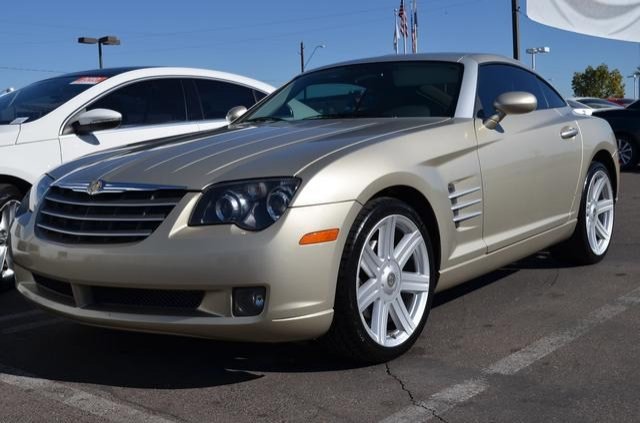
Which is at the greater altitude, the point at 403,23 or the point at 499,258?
the point at 403,23

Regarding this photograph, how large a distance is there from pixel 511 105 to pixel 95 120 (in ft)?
9.26

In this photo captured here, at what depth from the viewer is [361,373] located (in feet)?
11.4

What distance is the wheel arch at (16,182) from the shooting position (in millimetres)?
5333

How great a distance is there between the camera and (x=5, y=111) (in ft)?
19.1

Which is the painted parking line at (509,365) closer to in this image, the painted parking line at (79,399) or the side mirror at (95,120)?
the painted parking line at (79,399)

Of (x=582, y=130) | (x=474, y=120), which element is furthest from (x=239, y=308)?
(x=582, y=130)

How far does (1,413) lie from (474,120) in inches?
106

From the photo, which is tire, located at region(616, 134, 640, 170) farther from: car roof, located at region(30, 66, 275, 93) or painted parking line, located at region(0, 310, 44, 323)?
painted parking line, located at region(0, 310, 44, 323)

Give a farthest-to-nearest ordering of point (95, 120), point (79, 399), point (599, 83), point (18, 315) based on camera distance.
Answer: point (599, 83)
point (95, 120)
point (18, 315)
point (79, 399)

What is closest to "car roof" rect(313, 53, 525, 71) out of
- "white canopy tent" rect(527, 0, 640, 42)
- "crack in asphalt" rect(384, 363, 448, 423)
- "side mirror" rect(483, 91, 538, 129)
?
"side mirror" rect(483, 91, 538, 129)

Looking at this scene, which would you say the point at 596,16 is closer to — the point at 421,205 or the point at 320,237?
the point at 421,205

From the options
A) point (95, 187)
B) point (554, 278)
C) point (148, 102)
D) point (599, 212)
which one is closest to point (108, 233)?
point (95, 187)

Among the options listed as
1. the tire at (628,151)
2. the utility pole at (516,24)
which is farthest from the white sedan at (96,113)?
the utility pole at (516,24)

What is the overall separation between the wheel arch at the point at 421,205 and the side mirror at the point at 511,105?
77 centimetres
